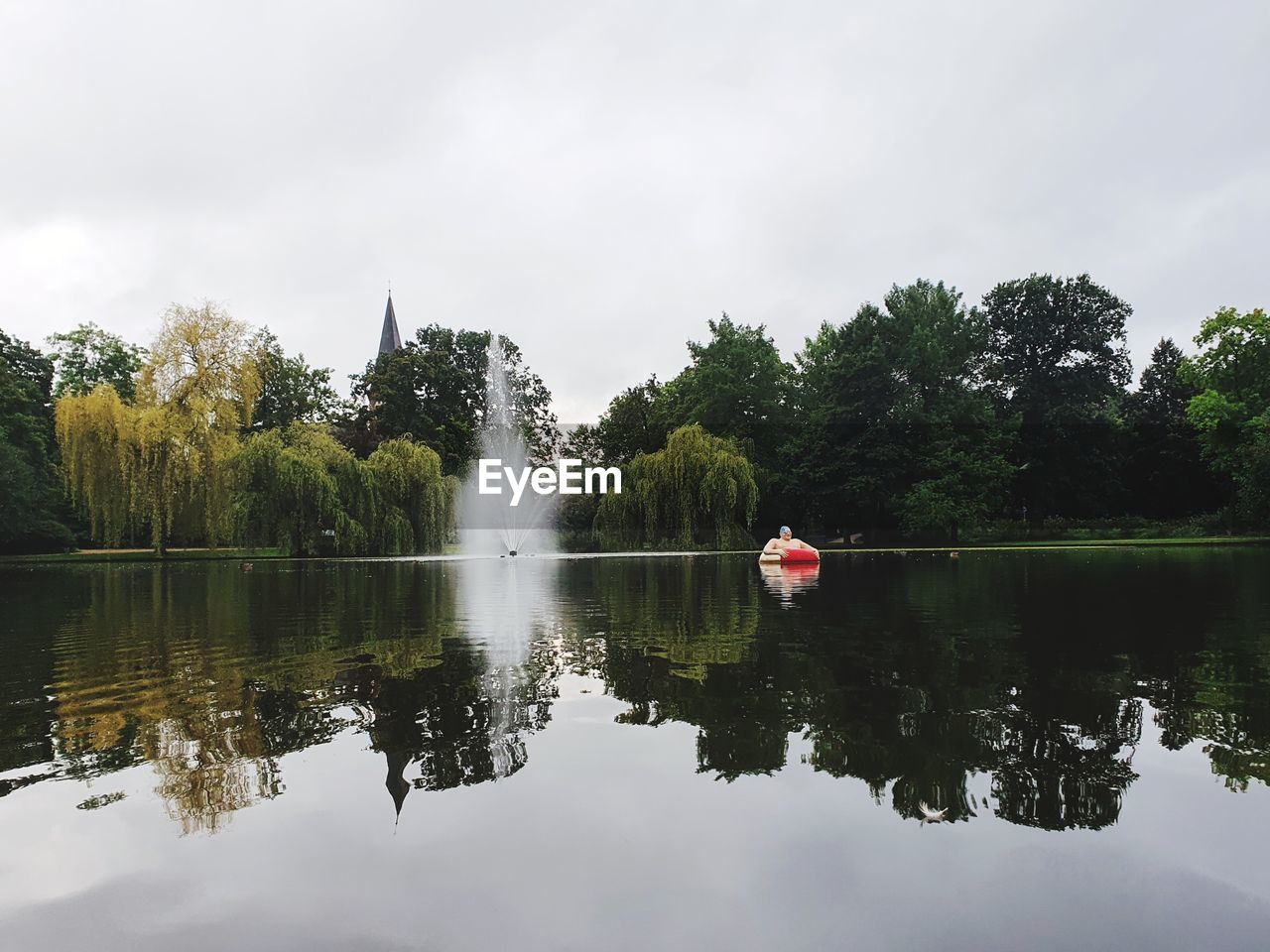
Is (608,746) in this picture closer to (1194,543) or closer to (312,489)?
(312,489)

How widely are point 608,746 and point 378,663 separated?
3989 mm

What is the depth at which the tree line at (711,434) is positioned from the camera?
3250cm

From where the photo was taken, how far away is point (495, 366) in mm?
59281

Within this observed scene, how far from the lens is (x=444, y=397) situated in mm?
55562

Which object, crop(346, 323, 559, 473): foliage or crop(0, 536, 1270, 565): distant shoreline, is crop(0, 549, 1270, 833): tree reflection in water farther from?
crop(346, 323, 559, 473): foliage

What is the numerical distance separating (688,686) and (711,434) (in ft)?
131

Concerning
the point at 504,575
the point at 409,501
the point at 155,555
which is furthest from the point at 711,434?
the point at 155,555

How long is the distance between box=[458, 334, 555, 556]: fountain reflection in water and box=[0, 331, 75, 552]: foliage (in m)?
20.3

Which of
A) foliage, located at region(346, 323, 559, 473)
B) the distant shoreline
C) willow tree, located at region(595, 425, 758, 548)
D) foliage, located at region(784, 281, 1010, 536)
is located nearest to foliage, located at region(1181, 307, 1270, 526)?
the distant shoreline

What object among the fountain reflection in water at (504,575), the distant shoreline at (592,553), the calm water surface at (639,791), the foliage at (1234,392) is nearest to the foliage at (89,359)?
the distant shoreline at (592,553)

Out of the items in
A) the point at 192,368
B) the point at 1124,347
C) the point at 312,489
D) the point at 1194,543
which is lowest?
the point at 1194,543

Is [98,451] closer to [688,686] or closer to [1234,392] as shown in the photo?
[688,686]

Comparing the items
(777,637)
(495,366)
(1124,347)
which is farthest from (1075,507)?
(777,637)

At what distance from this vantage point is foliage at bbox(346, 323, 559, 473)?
5259 centimetres
